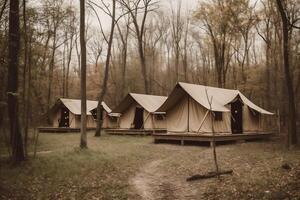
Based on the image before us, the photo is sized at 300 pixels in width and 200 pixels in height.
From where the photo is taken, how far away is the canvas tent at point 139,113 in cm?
2683

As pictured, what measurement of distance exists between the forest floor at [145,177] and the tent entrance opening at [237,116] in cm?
914

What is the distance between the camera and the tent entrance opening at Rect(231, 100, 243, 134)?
22703 mm

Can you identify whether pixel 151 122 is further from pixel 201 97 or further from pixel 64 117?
pixel 64 117

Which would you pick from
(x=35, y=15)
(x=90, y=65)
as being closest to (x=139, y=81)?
(x=90, y=65)

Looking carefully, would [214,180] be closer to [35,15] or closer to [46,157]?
[46,157]

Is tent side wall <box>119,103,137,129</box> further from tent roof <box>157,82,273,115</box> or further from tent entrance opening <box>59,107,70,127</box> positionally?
tent entrance opening <box>59,107,70,127</box>

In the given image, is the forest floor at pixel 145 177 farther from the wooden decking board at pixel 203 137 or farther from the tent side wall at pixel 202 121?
the tent side wall at pixel 202 121

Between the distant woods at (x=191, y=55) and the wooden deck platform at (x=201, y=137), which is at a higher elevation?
the distant woods at (x=191, y=55)

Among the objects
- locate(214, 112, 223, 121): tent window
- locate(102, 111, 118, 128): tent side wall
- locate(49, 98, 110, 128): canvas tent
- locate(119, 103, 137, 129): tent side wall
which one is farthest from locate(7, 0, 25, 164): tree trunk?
locate(102, 111, 118, 128): tent side wall

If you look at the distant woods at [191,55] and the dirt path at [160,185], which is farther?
the distant woods at [191,55]

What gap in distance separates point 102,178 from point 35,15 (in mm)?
8724

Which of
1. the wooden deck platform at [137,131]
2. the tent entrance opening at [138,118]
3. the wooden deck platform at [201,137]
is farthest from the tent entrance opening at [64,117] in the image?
the wooden deck platform at [201,137]

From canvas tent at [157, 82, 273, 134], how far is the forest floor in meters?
6.01

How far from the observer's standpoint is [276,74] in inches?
1164
